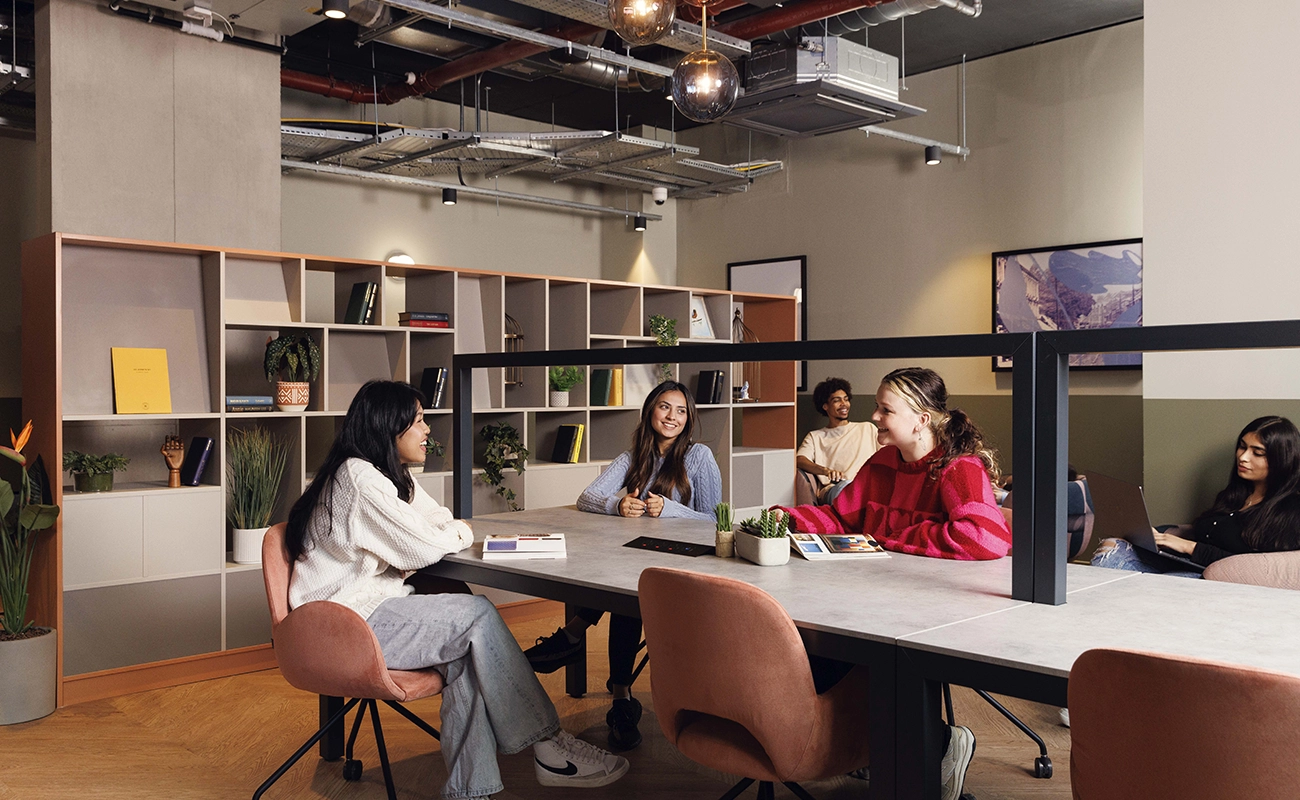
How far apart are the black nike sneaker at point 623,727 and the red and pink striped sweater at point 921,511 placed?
0.98 m

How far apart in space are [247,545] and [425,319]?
4.48ft

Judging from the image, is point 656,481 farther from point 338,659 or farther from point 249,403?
point 249,403

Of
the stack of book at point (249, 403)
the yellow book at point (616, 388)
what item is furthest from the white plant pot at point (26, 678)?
the yellow book at point (616, 388)

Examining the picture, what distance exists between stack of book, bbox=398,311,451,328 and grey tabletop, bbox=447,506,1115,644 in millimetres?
2054

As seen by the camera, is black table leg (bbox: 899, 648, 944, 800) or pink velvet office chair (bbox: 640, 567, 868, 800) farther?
pink velvet office chair (bbox: 640, 567, 868, 800)

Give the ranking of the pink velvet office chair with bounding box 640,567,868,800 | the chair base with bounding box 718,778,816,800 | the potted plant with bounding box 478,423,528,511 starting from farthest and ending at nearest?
the potted plant with bounding box 478,423,528,511 → the chair base with bounding box 718,778,816,800 → the pink velvet office chair with bounding box 640,567,868,800

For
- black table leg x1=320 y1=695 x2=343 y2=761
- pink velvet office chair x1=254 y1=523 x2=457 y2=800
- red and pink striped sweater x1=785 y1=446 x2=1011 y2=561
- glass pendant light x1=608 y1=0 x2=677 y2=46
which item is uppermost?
glass pendant light x1=608 y1=0 x2=677 y2=46

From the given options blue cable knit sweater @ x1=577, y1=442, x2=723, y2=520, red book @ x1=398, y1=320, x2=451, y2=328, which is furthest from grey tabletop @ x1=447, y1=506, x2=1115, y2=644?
red book @ x1=398, y1=320, x2=451, y2=328

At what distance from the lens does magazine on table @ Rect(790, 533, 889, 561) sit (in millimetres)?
2768

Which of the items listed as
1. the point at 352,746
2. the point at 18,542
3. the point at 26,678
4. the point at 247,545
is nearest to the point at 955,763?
the point at 352,746

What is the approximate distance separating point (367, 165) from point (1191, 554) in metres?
5.39

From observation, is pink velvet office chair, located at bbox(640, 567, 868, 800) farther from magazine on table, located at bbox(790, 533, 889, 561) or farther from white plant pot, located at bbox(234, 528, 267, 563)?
white plant pot, located at bbox(234, 528, 267, 563)

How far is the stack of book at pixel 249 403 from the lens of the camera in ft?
15.1

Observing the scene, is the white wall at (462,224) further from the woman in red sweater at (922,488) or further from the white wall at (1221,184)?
the woman in red sweater at (922,488)
